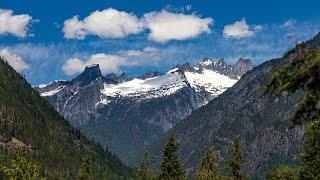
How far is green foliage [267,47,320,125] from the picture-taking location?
20.0 metres

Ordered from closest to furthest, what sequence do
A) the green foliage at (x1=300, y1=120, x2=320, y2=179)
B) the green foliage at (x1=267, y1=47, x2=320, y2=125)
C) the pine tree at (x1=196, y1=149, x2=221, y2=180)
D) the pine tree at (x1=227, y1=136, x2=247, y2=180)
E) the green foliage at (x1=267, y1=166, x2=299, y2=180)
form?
the green foliage at (x1=267, y1=47, x2=320, y2=125)
the green foliage at (x1=300, y1=120, x2=320, y2=179)
the pine tree at (x1=227, y1=136, x2=247, y2=180)
the pine tree at (x1=196, y1=149, x2=221, y2=180)
the green foliage at (x1=267, y1=166, x2=299, y2=180)

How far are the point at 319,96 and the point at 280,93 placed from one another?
4.34 ft

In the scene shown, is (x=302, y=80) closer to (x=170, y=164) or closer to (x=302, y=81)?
(x=302, y=81)

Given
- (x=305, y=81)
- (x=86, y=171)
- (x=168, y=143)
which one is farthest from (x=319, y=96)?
(x=86, y=171)

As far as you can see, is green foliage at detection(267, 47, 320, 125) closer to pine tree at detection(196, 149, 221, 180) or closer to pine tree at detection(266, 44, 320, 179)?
pine tree at detection(266, 44, 320, 179)

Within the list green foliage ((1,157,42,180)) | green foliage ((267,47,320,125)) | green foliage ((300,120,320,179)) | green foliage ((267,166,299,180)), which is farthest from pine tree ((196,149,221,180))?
green foliage ((267,47,320,125))

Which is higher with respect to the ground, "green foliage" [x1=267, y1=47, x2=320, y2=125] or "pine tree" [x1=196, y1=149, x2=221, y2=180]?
"green foliage" [x1=267, y1=47, x2=320, y2=125]

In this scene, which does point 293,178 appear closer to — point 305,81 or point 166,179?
point 166,179

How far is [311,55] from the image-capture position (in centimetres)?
2011

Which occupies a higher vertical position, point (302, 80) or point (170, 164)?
point (302, 80)

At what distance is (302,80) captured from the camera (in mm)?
20359

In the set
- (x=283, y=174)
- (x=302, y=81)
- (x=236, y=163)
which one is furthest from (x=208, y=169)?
(x=302, y=81)

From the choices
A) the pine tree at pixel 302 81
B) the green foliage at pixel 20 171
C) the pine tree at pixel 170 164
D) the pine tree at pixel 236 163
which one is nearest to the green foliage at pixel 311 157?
the pine tree at pixel 236 163

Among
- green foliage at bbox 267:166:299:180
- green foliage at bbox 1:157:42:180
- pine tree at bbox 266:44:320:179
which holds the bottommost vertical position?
green foliage at bbox 267:166:299:180
